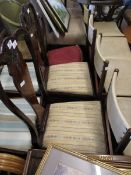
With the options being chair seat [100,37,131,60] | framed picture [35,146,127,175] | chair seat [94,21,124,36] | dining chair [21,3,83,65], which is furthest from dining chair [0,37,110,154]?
chair seat [94,21,124,36]

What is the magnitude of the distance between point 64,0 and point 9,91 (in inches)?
Result: 66.8

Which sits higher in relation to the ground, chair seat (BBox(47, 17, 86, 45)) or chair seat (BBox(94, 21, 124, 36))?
chair seat (BBox(47, 17, 86, 45))

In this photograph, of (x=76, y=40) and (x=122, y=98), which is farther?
(x=76, y=40)

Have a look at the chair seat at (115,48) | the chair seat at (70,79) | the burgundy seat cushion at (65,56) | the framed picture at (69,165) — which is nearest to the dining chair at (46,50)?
the burgundy seat cushion at (65,56)

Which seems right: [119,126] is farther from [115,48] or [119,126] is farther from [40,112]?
[115,48]

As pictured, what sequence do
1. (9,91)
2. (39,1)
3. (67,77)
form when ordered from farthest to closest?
(39,1) < (67,77) < (9,91)

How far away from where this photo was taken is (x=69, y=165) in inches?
29.4

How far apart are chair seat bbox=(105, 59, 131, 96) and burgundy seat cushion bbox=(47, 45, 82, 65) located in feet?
0.94

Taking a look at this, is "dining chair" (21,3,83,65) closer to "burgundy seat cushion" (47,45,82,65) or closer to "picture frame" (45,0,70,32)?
"burgundy seat cushion" (47,45,82,65)

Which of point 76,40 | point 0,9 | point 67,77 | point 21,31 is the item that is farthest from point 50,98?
point 0,9

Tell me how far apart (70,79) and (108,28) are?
1.11 meters

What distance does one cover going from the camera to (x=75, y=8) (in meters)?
2.67

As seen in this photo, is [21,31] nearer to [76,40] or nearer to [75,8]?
[76,40]

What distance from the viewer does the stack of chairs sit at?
947mm
